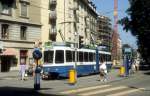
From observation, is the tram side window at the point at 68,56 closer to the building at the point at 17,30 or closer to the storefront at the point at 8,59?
the building at the point at 17,30

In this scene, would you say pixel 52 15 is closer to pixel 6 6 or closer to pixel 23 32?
pixel 23 32

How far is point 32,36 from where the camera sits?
59250mm

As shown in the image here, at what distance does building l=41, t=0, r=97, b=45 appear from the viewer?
213ft

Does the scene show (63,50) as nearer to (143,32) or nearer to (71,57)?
(71,57)

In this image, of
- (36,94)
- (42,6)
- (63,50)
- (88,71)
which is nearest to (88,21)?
(42,6)

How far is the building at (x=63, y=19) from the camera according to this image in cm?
6481

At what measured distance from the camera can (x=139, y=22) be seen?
5678 cm

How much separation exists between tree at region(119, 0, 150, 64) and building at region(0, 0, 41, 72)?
39.1ft

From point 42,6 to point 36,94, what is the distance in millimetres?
41828

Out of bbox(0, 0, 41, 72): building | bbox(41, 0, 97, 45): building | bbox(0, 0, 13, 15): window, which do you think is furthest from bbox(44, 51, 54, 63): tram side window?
bbox(41, 0, 97, 45): building

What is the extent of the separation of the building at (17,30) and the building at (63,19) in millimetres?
3671

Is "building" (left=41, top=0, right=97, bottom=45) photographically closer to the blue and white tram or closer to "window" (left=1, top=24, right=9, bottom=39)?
"window" (left=1, top=24, right=9, bottom=39)

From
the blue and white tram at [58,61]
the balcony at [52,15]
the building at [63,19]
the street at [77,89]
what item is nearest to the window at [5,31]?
the building at [63,19]

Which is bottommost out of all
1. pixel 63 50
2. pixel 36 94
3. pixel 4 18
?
pixel 36 94
